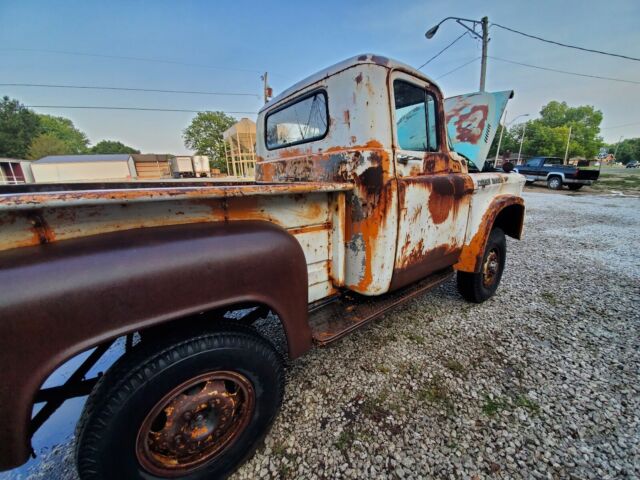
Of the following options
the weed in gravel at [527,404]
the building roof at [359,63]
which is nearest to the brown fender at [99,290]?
the building roof at [359,63]

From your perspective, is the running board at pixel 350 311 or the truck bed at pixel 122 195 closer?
the truck bed at pixel 122 195

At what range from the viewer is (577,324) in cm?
277

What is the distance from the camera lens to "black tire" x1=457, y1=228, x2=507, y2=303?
9.73 feet

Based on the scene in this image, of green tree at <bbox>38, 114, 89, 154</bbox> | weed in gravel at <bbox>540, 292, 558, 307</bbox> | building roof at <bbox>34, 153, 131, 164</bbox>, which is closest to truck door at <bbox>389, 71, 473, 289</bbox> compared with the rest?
weed in gravel at <bbox>540, 292, 558, 307</bbox>

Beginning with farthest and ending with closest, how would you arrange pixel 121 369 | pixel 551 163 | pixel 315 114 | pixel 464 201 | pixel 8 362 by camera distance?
pixel 551 163
pixel 464 201
pixel 315 114
pixel 121 369
pixel 8 362

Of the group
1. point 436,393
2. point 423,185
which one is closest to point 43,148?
point 423,185

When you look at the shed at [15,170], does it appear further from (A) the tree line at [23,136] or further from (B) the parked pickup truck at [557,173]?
(B) the parked pickup truck at [557,173]

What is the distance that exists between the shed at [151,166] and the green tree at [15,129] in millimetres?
24319

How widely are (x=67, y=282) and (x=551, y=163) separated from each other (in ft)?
77.6

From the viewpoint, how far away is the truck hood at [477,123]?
9.89ft

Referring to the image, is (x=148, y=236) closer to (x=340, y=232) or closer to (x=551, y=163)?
(x=340, y=232)

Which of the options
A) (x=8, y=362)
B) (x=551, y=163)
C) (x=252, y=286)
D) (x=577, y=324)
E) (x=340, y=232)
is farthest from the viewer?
(x=551, y=163)

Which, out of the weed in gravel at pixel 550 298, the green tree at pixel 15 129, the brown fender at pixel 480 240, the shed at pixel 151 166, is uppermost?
the green tree at pixel 15 129

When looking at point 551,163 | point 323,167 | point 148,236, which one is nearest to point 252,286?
point 148,236
